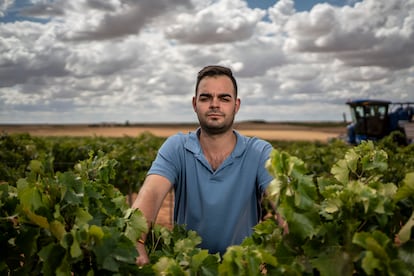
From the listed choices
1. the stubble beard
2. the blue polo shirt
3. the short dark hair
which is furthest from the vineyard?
the short dark hair

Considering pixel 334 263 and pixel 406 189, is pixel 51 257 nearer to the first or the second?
pixel 334 263

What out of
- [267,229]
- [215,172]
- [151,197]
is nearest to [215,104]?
[215,172]

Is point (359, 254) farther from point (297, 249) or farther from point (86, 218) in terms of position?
point (86, 218)

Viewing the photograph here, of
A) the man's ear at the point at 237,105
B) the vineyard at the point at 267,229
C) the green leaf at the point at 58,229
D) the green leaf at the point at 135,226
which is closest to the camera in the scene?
the vineyard at the point at 267,229

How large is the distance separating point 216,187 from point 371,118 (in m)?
23.9

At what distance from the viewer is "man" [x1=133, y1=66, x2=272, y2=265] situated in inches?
112

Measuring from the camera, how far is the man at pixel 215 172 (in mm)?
2848

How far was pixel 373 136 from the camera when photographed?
25.5 meters

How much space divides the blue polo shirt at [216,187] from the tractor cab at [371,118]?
23.2 metres

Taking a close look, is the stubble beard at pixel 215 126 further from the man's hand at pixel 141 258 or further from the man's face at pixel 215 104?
the man's hand at pixel 141 258

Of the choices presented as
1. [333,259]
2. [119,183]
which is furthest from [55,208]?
[119,183]

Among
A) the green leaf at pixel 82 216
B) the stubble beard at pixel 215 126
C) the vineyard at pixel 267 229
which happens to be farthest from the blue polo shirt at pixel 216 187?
the green leaf at pixel 82 216

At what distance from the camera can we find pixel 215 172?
9.52 feet

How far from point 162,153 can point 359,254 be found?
163 cm
